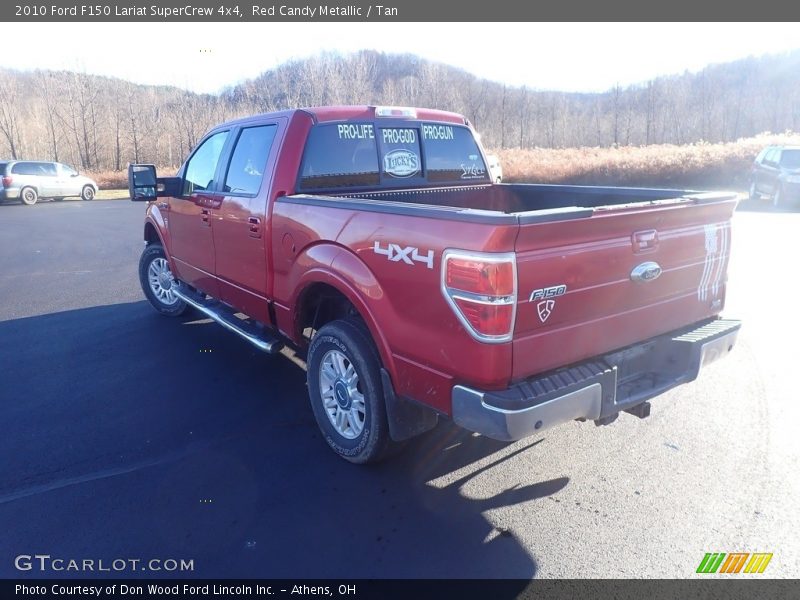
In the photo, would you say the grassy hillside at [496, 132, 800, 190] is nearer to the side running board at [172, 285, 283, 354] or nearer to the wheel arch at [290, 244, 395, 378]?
the side running board at [172, 285, 283, 354]

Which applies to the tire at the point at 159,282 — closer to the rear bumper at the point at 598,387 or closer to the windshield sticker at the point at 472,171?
the windshield sticker at the point at 472,171

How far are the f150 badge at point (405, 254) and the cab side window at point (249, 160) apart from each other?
171 cm

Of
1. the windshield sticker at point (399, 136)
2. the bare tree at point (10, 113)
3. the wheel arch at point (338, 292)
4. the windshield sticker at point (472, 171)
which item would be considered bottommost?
the wheel arch at point (338, 292)

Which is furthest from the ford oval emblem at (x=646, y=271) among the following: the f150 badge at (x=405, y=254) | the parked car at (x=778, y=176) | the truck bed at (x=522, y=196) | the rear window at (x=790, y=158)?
the rear window at (x=790, y=158)

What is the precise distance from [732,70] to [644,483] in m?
91.2

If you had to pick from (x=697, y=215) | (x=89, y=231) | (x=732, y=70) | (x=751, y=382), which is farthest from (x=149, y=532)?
(x=732, y=70)

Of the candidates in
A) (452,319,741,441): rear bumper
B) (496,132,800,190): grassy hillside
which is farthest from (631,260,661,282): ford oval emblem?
(496,132,800,190): grassy hillside

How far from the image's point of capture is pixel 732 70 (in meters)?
78.8

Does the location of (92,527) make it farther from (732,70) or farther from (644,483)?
(732,70)

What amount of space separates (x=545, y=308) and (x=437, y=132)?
9.20 feet

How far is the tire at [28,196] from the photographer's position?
24.8 meters

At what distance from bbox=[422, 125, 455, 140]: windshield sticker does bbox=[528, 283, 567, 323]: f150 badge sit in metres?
2.63

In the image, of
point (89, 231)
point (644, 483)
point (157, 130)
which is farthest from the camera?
point (157, 130)

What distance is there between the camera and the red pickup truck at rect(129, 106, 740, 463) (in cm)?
282
